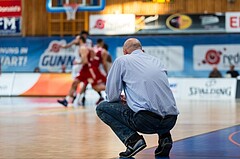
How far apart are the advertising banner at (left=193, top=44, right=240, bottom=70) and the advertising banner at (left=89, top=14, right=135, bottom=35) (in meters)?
3.42

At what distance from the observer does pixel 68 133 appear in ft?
35.4

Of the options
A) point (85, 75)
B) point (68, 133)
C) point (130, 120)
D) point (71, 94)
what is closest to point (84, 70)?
point (85, 75)

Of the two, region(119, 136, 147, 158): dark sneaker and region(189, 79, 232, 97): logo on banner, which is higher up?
region(119, 136, 147, 158): dark sneaker

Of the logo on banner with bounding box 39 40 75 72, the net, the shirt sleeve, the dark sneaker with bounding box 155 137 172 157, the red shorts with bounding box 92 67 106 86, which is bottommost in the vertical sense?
the logo on banner with bounding box 39 40 75 72

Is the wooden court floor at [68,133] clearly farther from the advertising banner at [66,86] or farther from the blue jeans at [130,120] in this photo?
the advertising banner at [66,86]

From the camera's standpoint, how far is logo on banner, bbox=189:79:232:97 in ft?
83.5

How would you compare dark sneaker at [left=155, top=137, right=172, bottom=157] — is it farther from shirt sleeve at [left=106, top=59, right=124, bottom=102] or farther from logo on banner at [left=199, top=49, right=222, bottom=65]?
logo on banner at [left=199, top=49, right=222, bottom=65]

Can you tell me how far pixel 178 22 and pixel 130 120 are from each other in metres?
24.4

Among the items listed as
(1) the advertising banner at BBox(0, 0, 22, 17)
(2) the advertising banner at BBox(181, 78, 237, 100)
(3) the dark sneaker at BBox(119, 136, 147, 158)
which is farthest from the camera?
(1) the advertising banner at BBox(0, 0, 22, 17)

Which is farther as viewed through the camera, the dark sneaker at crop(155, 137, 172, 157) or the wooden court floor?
the wooden court floor

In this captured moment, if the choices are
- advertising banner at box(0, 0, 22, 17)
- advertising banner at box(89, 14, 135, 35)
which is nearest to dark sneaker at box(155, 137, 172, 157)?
advertising banner at box(0, 0, 22, 17)

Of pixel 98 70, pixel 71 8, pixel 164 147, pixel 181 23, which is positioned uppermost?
pixel 71 8

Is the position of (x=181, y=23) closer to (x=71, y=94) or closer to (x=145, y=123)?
(x=71, y=94)

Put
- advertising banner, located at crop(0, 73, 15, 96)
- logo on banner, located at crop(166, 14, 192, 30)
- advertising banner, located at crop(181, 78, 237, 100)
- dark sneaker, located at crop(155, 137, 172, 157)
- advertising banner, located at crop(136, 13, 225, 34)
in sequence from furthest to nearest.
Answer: logo on banner, located at crop(166, 14, 192, 30), advertising banner, located at crop(136, 13, 225, 34), advertising banner, located at crop(0, 73, 15, 96), advertising banner, located at crop(181, 78, 237, 100), dark sneaker, located at crop(155, 137, 172, 157)
